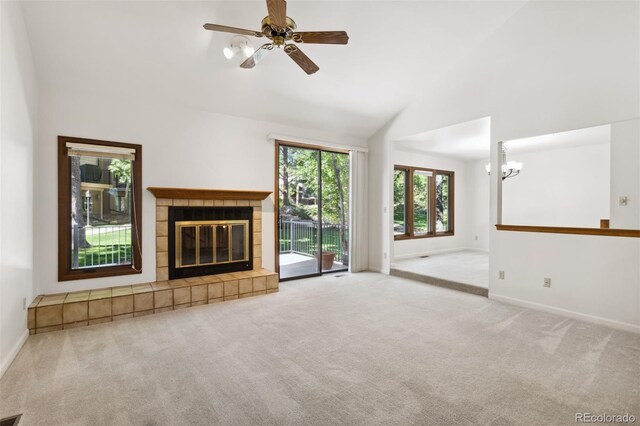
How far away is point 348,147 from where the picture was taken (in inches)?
230

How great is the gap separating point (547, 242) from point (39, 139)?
19.4 feet

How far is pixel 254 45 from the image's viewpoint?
139 inches

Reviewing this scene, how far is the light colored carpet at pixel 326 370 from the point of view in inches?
74.5

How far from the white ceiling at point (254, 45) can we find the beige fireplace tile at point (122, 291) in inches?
91.1

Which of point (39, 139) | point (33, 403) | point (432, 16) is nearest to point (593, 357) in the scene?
point (432, 16)

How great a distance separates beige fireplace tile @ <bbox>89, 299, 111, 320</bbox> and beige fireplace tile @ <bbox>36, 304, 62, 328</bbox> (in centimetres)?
25

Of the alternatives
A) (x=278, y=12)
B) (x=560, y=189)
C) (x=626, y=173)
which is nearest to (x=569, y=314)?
(x=626, y=173)

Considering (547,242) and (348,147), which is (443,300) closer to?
(547,242)

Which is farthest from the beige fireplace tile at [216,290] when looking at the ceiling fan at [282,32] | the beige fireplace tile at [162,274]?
the ceiling fan at [282,32]

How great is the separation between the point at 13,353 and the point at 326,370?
8.32 feet

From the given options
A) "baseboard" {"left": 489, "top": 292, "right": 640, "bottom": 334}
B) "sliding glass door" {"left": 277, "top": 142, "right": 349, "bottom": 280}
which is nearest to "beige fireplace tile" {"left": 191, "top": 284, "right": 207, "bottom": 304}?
"sliding glass door" {"left": 277, "top": 142, "right": 349, "bottom": 280}

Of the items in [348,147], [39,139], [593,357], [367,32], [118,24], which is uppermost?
[367,32]

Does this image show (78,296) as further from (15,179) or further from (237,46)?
(237,46)

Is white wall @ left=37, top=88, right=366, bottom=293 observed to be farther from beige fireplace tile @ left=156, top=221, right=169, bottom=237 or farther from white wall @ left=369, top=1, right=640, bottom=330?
white wall @ left=369, top=1, right=640, bottom=330
